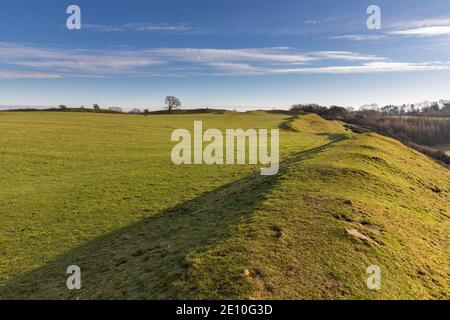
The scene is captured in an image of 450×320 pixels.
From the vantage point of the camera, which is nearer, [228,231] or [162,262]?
[162,262]

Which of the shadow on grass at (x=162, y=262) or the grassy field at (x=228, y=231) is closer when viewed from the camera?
the shadow on grass at (x=162, y=262)

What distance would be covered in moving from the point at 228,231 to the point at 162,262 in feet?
8.55

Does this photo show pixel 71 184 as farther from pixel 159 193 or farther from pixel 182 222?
pixel 182 222

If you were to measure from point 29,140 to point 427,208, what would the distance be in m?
42.9

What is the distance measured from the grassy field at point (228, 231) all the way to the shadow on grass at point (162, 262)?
50 mm

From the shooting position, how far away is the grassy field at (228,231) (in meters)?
10.1

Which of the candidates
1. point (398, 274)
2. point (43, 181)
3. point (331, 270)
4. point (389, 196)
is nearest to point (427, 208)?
point (389, 196)

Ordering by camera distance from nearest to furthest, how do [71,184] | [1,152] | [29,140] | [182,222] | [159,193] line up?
1. [182,222]
2. [159,193]
3. [71,184]
4. [1,152]
5. [29,140]

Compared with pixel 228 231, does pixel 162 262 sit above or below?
below

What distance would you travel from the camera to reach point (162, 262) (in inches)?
455

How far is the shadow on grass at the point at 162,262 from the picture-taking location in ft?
31.6

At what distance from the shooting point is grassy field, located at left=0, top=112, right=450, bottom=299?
33.0 feet

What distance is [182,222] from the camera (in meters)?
17.1

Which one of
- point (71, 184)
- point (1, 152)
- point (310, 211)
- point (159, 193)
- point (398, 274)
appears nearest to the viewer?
point (398, 274)
